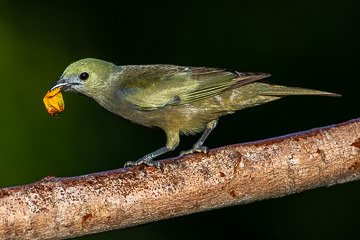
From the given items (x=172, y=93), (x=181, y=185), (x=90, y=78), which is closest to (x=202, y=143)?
(x=172, y=93)

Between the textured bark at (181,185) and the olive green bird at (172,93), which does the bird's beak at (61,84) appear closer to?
the olive green bird at (172,93)

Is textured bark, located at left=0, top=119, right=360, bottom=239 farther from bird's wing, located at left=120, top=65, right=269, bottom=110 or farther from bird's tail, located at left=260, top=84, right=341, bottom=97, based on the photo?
bird's wing, located at left=120, top=65, right=269, bottom=110

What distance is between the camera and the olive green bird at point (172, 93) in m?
4.45

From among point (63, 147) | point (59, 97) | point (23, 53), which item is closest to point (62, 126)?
point (63, 147)

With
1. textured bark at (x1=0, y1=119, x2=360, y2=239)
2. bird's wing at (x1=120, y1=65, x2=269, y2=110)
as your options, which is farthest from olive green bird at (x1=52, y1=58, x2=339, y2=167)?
textured bark at (x1=0, y1=119, x2=360, y2=239)

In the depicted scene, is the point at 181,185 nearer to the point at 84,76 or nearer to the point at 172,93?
the point at 172,93

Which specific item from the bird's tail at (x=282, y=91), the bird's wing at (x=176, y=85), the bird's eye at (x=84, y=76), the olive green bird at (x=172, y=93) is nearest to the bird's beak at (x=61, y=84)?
the olive green bird at (x=172, y=93)

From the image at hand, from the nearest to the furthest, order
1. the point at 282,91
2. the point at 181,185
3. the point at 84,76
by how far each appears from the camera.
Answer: the point at 181,185 → the point at 282,91 → the point at 84,76

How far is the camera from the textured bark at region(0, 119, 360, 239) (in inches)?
131

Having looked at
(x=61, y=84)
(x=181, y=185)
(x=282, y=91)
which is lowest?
(x=181, y=185)

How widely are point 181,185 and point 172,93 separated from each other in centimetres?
102

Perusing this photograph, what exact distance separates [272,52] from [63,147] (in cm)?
244

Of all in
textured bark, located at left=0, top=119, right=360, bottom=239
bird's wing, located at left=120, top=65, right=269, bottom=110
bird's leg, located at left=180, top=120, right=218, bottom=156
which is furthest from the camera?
bird's wing, located at left=120, top=65, right=269, bottom=110

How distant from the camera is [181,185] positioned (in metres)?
3.66
